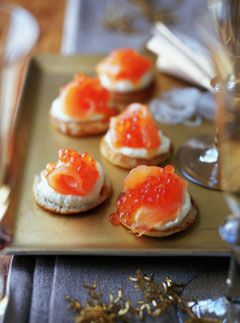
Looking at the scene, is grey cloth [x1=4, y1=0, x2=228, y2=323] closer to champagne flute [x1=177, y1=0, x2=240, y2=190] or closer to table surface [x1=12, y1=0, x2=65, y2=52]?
champagne flute [x1=177, y1=0, x2=240, y2=190]

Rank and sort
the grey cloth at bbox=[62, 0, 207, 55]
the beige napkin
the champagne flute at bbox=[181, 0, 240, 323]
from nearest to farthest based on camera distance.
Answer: the champagne flute at bbox=[181, 0, 240, 323], the beige napkin, the grey cloth at bbox=[62, 0, 207, 55]

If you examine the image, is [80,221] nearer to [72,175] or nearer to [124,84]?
[72,175]

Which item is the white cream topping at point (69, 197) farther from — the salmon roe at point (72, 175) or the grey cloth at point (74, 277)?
the grey cloth at point (74, 277)

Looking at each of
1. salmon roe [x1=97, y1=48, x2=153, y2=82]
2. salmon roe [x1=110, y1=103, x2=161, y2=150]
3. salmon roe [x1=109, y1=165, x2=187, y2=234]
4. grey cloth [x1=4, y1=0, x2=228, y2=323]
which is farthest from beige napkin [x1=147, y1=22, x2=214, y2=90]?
grey cloth [x1=4, y1=0, x2=228, y2=323]

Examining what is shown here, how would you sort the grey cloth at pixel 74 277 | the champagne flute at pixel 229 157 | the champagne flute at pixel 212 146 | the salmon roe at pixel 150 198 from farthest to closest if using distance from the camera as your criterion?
1. the champagne flute at pixel 212 146
2. the salmon roe at pixel 150 198
3. the grey cloth at pixel 74 277
4. the champagne flute at pixel 229 157

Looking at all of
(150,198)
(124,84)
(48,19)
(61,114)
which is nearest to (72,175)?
(150,198)

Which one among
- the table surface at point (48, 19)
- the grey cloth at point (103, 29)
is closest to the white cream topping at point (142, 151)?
the grey cloth at point (103, 29)
